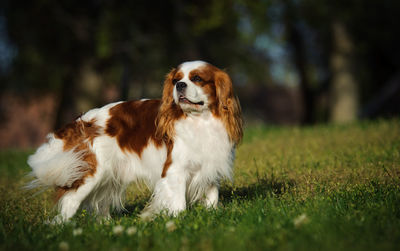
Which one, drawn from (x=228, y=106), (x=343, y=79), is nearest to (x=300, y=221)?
(x=228, y=106)

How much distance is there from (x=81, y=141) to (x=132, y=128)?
20.5 inches

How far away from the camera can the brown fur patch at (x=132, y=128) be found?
14.1 feet

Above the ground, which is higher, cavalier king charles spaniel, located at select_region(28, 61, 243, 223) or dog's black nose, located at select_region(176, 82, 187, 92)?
dog's black nose, located at select_region(176, 82, 187, 92)

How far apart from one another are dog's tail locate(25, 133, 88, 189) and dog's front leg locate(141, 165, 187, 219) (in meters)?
0.79

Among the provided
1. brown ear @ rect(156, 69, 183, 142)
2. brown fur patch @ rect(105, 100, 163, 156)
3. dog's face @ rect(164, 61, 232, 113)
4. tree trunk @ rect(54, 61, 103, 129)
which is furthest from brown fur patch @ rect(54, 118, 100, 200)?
tree trunk @ rect(54, 61, 103, 129)

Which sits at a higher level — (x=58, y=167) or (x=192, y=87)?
(x=192, y=87)

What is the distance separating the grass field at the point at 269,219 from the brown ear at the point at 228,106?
68 cm

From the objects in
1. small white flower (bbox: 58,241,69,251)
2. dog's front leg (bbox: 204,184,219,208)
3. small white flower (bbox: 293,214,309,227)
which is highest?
small white flower (bbox: 58,241,69,251)

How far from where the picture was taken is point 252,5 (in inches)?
556

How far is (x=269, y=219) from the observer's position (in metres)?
3.40

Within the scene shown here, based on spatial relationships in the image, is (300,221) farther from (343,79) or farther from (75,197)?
(343,79)

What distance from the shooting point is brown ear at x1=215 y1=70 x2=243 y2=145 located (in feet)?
13.5

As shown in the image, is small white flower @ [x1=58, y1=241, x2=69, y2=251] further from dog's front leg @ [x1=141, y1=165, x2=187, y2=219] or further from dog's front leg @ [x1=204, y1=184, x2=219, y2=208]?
dog's front leg @ [x1=204, y1=184, x2=219, y2=208]

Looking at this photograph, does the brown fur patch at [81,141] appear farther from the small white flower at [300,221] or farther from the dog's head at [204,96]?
the small white flower at [300,221]
